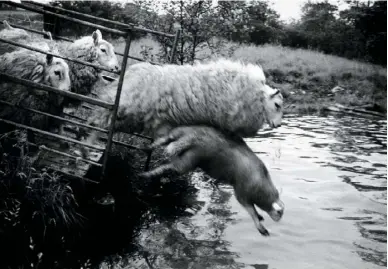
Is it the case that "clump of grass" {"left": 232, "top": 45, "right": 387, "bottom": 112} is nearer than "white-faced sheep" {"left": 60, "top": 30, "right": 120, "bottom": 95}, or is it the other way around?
"white-faced sheep" {"left": 60, "top": 30, "right": 120, "bottom": 95}

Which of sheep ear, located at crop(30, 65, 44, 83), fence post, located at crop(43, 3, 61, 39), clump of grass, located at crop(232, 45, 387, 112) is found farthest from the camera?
clump of grass, located at crop(232, 45, 387, 112)

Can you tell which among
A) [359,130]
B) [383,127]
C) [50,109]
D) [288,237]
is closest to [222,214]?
[288,237]

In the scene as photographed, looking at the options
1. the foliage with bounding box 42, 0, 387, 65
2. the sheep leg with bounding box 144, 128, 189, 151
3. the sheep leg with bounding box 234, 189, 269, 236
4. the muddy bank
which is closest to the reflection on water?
the muddy bank

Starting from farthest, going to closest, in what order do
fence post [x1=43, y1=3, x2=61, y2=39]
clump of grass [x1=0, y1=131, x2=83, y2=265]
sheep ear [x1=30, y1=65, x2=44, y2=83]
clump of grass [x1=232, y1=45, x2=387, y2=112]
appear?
clump of grass [x1=232, y1=45, x2=387, y2=112], fence post [x1=43, y1=3, x2=61, y2=39], sheep ear [x1=30, y1=65, x2=44, y2=83], clump of grass [x1=0, y1=131, x2=83, y2=265]

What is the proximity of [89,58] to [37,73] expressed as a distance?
129 centimetres

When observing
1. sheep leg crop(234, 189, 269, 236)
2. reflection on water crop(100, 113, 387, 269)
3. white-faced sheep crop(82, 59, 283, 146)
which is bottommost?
reflection on water crop(100, 113, 387, 269)

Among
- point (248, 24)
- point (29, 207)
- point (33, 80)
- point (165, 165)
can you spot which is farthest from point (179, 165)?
point (248, 24)

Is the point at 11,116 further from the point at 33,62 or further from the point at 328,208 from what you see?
the point at 328,208

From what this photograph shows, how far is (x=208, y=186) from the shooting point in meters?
6.60

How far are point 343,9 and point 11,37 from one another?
2173 cm

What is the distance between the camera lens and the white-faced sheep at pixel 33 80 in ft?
15.3

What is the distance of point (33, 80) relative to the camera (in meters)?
4.72

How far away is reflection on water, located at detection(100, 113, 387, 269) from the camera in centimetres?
459

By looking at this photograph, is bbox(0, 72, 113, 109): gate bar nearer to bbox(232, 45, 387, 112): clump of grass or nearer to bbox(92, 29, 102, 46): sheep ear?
bbox(92, 29, 102, 46): sheep ear
